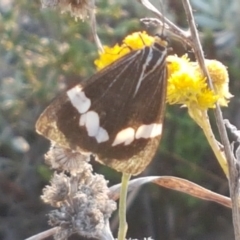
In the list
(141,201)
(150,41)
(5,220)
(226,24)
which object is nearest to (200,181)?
(141,201)

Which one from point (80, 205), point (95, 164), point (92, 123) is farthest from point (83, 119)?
point (95, 164)

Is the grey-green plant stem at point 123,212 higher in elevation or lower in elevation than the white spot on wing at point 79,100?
lower

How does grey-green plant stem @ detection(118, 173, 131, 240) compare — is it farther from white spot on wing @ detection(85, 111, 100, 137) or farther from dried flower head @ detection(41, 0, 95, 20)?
dried flower head @ detection(41, 0, 95, 20)

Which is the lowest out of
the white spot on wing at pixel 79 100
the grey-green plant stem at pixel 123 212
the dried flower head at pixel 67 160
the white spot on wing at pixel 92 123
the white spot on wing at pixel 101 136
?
the grey-green plant stem at pixel 123 212

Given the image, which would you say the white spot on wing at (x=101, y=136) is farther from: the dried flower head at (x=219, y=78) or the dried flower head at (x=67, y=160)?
the dried flower head at (x=219, y=78)

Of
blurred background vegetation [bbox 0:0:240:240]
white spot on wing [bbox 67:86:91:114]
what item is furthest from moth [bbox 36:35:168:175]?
blurred background vegetation [bbox 0:0:240:240]

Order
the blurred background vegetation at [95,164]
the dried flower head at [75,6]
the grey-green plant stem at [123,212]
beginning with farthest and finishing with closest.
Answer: the blurred background vegetation at [95,164]
the dried flower head at [75,6]
the grey-green plant stem at [123,212]

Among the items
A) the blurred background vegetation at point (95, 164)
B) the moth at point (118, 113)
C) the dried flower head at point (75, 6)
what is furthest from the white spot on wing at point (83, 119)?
the blurred background vegetation at point (95, 164)

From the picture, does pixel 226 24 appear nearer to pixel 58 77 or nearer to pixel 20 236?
pixel 58 77
